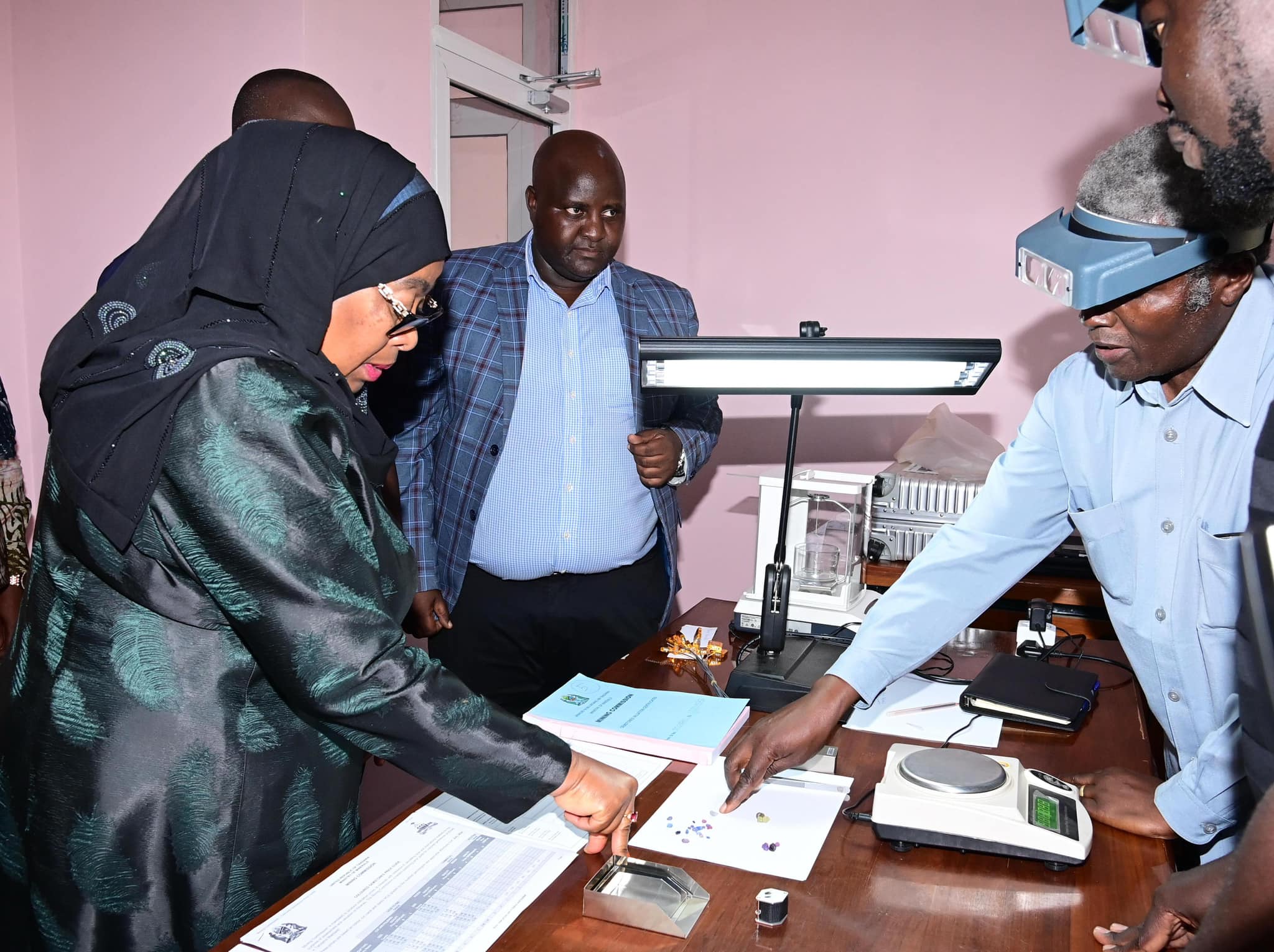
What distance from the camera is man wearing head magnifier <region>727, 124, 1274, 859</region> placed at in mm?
1285

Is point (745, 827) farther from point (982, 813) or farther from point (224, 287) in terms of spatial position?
point (224, 287)

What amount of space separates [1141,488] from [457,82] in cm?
263

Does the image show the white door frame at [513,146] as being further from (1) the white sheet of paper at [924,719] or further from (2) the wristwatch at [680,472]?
(1) the white sheet of paper at [924,719]

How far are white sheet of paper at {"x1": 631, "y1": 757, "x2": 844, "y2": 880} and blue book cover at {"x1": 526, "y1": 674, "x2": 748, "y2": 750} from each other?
115 millimetres

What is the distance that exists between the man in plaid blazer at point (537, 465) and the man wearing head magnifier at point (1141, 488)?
1.01 m

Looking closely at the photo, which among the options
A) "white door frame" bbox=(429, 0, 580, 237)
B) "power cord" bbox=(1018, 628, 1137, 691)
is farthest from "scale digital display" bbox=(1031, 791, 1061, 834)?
"white door frame" bbox=(429, 0, 580, 237)

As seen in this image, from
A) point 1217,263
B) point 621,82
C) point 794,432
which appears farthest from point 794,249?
point 1217,263

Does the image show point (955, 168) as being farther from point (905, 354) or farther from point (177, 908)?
point (177, 908)

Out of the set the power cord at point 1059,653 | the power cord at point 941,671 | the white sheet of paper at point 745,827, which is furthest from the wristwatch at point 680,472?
the white sheet of paper at point 745,827

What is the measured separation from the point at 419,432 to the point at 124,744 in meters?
1.48

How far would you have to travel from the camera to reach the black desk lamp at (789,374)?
1.74 metres

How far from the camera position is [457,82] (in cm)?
335

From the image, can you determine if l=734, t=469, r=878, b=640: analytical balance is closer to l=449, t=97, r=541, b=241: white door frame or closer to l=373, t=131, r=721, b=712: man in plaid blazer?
l=373, t=131, r=721, b=712: man in plaid blazer

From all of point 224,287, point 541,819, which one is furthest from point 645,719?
point 224,287
